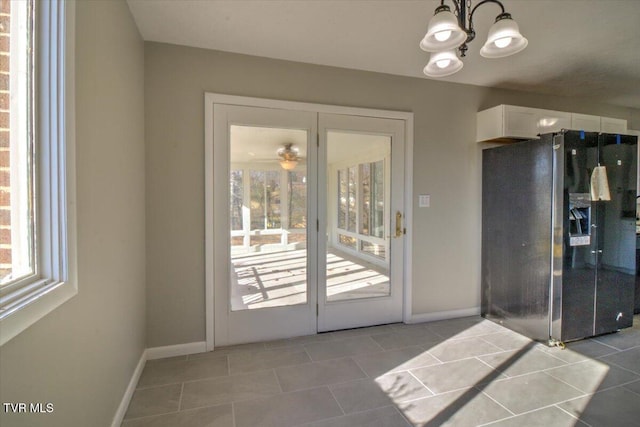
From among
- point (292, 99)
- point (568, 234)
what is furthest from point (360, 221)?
point (568, 234)

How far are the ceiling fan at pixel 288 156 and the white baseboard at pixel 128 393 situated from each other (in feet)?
6.36

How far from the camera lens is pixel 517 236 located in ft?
10.5

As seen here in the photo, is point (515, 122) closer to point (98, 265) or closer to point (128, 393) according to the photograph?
point (98, 265)

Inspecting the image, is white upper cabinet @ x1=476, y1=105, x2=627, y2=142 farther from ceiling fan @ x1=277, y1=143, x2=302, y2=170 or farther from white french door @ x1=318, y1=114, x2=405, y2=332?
ceiling fan @ x1=277, y1=143, x2=302, y2=170

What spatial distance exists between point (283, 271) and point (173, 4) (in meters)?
2.23

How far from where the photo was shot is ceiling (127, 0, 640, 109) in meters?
2.19

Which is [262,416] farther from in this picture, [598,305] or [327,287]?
[598,305]

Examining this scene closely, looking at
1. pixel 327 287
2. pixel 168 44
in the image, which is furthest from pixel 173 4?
pixel 327 287

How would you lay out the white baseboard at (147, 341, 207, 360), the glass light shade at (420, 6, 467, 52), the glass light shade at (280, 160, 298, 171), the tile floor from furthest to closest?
1. the glass light shade at (280, 160, 298, 171)
2. the white baseboard at (147, 341, 207, 360)
3. the tile floor
4. the glass light shade at (420, 6, 467, 52)

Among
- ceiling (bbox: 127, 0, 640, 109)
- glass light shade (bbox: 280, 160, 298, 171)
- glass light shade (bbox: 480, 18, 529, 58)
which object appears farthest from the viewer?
glass light shade (bbox: 280, 160, 298, 171)

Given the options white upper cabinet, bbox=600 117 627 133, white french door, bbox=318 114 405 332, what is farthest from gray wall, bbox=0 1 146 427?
white upper cabinet, bbox=600 117 627 133

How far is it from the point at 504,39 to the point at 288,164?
1888mm

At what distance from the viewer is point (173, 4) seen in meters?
2.16

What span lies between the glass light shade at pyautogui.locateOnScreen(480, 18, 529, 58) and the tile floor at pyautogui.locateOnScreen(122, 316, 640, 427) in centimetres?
211
